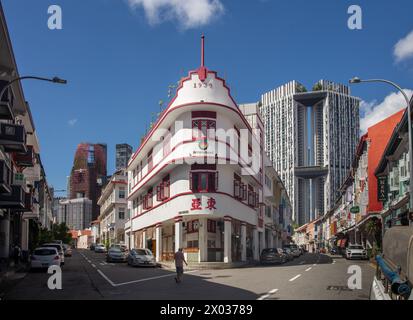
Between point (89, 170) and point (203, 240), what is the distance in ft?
414

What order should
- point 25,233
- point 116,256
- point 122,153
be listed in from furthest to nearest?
point 122,153
point 25,233
point 116,256

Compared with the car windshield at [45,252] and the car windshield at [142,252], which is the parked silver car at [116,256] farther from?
the car windshield at [45,252]

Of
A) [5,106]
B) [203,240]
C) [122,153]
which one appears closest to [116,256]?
[203,240]

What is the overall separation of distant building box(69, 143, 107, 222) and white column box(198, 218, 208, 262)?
4690 inches

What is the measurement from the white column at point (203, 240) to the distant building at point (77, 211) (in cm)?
13971

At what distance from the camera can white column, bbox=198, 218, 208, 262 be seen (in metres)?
40.2

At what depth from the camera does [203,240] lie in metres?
40.3

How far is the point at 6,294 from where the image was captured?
18828mm

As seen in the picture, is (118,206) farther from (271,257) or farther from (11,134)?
(11,134)

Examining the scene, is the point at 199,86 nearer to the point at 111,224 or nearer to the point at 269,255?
the point at 269,255

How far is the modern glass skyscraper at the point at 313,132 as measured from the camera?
97188 mm

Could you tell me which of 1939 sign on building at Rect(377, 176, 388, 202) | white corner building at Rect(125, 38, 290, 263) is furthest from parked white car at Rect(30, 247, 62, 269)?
1939 sign on building at Rect(377, 176, 388, 202)
